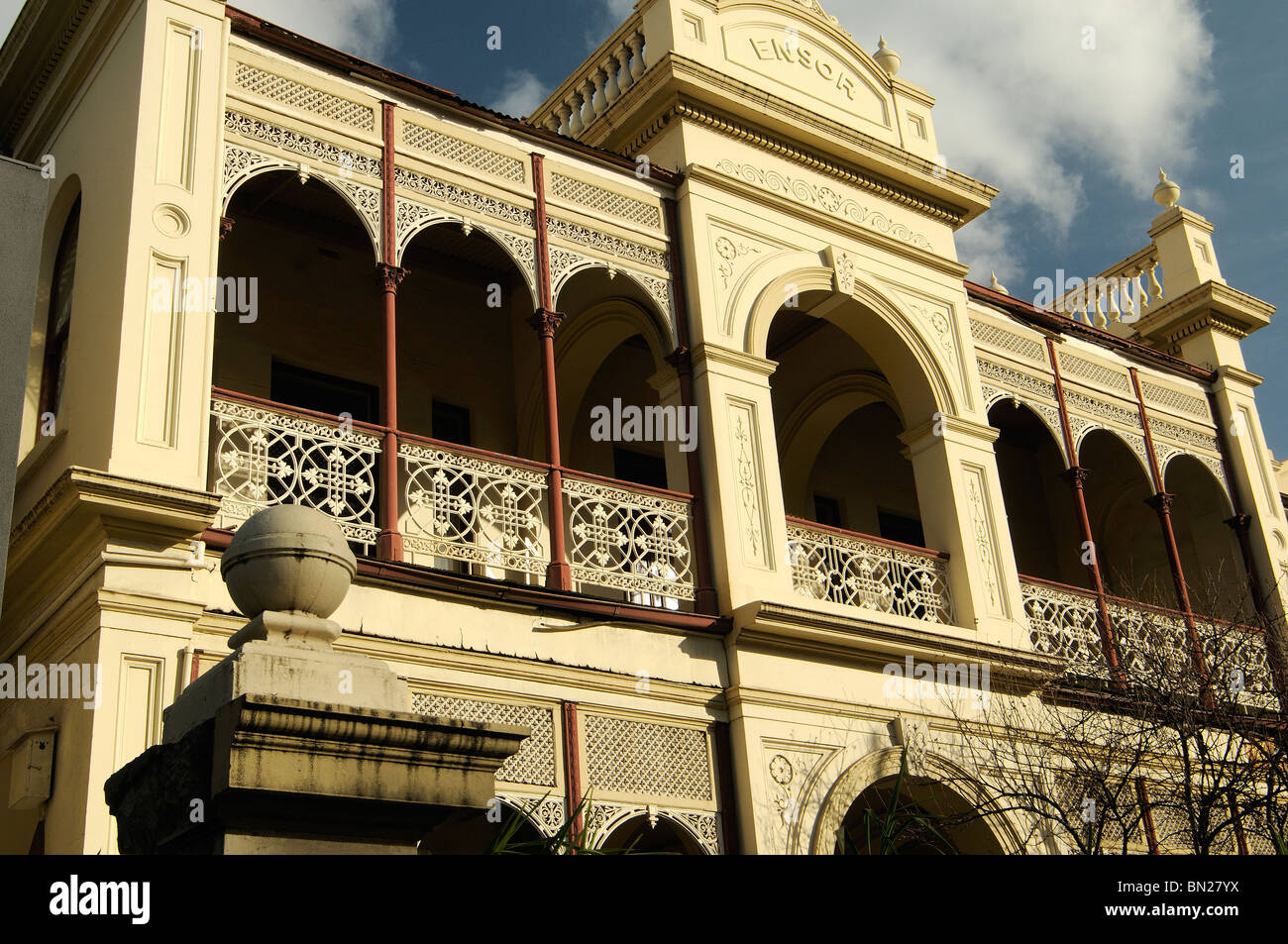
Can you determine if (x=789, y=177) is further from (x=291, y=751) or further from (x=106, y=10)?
(x=291, y=751)

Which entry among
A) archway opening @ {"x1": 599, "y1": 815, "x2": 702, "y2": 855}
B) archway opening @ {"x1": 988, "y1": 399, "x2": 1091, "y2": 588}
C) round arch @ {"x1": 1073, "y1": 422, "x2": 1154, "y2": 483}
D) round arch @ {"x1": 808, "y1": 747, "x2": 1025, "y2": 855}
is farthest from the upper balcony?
archway opening @ {"x1": 988, "y1": 399, "x2": 1091, "y2": 588}

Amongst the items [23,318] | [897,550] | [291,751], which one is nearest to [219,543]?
[23,318]

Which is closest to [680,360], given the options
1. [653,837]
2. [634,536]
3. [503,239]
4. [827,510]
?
[634,536]

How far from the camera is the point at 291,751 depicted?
13.7ft

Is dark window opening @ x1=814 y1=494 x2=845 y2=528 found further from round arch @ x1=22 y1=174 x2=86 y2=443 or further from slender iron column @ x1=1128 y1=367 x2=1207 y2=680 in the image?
round arch @ x1=22 y1=174 x2=86 y2=443

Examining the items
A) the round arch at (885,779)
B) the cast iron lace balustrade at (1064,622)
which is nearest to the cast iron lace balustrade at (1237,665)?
the cast iron lace balustrade at (1064,622)

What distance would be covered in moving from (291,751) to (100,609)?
195 inches

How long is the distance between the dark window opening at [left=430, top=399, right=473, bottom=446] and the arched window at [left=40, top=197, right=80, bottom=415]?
13.4 feet

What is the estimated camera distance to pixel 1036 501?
65.3ft

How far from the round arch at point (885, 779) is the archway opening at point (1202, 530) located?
231 inches

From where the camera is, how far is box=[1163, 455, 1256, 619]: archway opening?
17.3 meters

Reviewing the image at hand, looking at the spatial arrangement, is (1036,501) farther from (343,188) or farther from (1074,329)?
(343,188)

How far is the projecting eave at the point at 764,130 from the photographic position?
13.7 m

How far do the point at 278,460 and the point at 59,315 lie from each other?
3080mm
